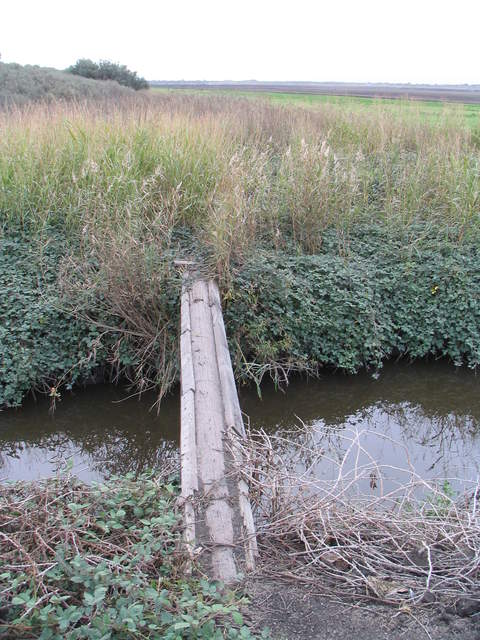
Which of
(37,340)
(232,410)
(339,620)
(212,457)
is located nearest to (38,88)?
(37,340)

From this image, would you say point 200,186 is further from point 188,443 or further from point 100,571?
point 100,571

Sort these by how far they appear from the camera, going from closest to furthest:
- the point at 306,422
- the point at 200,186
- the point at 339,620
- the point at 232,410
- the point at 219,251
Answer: the point at 339,620
the point at 232,410
the point at 306,422
the point at 219,251
the point at 200,186

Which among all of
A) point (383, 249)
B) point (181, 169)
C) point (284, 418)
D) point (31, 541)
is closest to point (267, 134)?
point (181, 169)

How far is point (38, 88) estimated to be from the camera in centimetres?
1343

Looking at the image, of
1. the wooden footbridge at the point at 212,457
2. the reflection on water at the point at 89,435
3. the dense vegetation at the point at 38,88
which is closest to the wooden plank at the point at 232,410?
the wooden footbridge at the point at 212,457

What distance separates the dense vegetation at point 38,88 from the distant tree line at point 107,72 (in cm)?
528

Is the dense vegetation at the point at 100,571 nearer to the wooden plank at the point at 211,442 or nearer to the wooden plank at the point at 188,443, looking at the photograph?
the wooden plank at the point at 188,443

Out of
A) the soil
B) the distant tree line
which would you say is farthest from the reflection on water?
the distant tree line

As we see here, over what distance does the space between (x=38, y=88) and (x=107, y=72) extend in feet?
29.2

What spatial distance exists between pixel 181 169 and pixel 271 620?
5704mm

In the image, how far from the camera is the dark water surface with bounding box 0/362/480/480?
4941mm

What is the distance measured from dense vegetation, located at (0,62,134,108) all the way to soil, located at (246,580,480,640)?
11027 mm

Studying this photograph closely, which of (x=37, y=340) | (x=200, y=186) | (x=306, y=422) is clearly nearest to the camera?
(x=306, y=422)

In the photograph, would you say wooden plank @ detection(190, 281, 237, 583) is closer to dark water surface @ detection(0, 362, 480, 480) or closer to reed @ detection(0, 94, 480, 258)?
dark water surface @ detection(0, 362, 480, 480)
